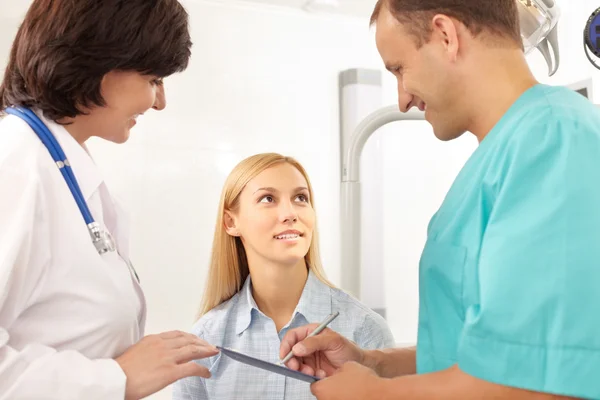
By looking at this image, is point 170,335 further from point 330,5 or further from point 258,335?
point 330,5

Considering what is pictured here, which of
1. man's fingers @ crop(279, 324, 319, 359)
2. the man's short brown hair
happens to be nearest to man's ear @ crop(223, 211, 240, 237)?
man's fingers @ crop(279, 324, 319, 359)

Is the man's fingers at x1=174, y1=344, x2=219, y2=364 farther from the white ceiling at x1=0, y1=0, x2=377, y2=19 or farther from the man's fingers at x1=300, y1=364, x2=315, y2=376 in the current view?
the white ceiling at x1=0, y1=0, x2=377, y2=19

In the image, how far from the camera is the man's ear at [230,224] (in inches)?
75.0

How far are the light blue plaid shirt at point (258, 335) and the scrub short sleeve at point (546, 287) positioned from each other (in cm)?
95

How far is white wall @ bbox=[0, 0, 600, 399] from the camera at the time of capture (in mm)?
2432

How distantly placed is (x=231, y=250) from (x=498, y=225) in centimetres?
124

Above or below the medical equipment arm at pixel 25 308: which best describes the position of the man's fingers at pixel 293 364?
below

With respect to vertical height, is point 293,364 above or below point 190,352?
below

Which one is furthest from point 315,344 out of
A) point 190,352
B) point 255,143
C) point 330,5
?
point 330,5

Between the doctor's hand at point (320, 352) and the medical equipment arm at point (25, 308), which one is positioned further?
the doctor's hand at point (320, 352)

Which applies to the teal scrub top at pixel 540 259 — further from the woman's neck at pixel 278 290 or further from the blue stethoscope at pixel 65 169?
the woman's neck at pixel 278 290

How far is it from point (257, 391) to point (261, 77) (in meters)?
1.46

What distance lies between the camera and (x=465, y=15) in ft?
3.11

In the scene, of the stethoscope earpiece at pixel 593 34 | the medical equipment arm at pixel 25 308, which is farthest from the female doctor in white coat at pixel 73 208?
the stethoscope earpiece at pixel 593 34
